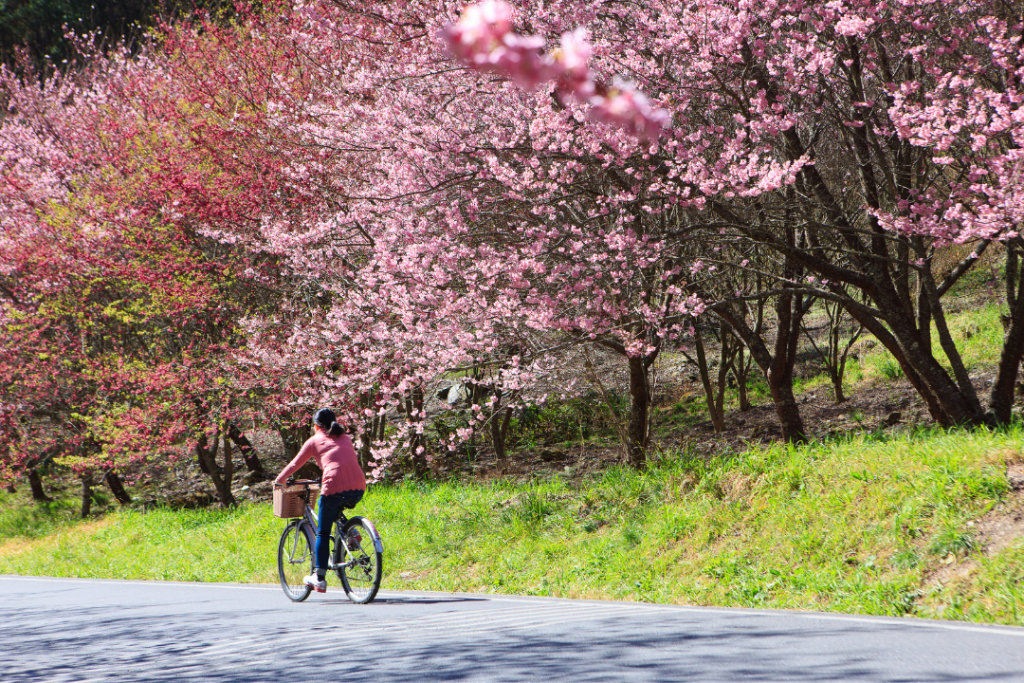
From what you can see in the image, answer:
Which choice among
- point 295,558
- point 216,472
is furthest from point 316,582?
point 216,472

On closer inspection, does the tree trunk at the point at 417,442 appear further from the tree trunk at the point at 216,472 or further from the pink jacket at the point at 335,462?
the pink jacket at the point at 335,462

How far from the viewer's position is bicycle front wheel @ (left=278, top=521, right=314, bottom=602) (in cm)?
797

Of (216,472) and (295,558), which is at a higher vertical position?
(216,472)

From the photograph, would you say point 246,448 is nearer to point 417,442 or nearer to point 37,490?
point 417,442

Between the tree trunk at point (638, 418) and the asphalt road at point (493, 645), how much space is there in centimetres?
523

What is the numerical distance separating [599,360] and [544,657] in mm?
12335

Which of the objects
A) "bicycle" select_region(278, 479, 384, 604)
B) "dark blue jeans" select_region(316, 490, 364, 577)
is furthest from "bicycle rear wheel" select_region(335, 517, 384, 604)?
"dark blue jeans" select_region(316, 490, 364, 577)

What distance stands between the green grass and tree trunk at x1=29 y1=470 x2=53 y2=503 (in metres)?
9.71

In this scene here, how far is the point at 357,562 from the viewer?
7.38 m

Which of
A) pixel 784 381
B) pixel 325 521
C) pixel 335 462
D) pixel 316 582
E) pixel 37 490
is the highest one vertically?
pixel 784 381

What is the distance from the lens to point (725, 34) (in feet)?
28.0

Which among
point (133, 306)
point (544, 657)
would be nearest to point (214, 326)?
point (133, 306)

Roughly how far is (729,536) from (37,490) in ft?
66.1

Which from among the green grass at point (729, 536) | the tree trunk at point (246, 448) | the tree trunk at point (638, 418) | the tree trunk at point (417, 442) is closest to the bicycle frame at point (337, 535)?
the green grass at point (729, 536)
